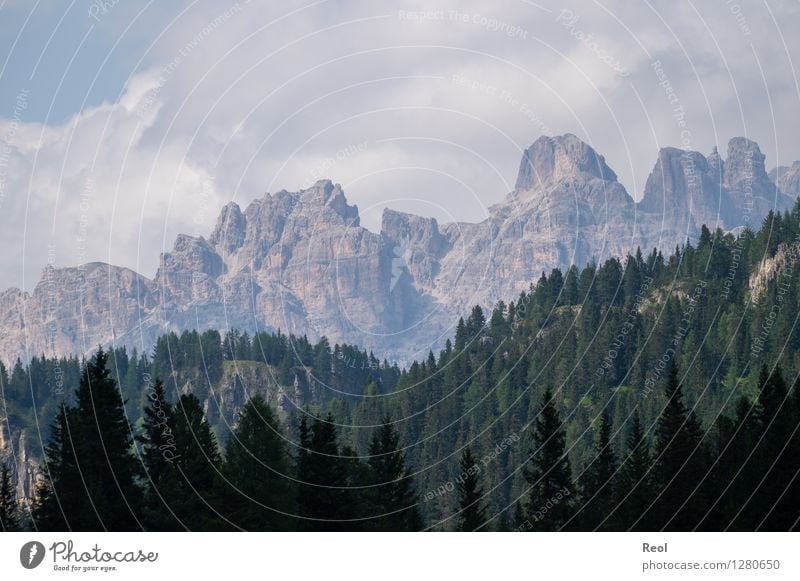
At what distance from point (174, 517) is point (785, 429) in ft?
146

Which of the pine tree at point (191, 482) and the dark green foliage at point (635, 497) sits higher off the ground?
the pine tree at point (191, 482)

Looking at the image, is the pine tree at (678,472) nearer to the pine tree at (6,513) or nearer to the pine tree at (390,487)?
the pine tree at (390,487)

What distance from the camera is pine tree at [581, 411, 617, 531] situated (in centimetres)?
11225

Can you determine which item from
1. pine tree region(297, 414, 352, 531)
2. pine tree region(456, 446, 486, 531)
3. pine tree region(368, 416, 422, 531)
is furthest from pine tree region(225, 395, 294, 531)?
pine tree region(456, 446, 486, 531)

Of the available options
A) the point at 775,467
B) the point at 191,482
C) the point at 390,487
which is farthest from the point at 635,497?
the point at 191,482

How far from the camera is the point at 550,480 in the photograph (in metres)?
126

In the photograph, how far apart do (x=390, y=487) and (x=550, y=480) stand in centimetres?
1873

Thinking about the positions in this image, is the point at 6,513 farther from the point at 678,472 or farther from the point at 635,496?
the point at 678,472

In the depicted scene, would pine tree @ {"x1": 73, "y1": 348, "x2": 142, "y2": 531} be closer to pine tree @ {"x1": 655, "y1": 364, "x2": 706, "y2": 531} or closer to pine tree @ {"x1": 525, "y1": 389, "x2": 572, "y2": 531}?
pine tree @ {"x1": 655, "y1": 364, "x2": 706, "y2": 531}

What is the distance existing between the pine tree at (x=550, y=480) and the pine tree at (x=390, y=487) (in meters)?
10.6

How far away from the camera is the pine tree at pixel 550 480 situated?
11556 centimetres

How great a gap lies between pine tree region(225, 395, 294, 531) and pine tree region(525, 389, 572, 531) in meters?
23.4

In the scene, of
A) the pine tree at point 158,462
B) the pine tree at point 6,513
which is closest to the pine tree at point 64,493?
the pine tree at point 6,513
